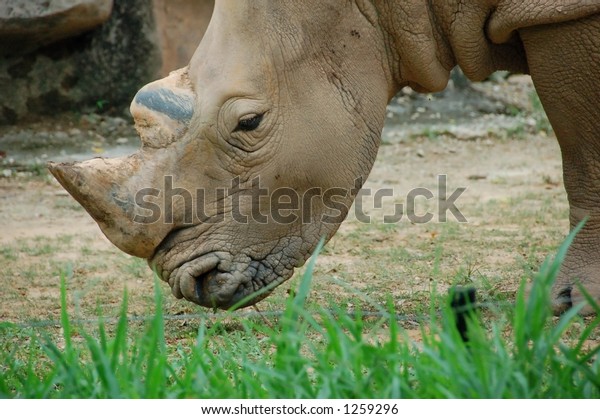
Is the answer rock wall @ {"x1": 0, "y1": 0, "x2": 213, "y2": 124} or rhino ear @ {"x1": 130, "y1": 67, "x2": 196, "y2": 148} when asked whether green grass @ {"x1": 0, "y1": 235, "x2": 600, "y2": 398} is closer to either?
rhino ear @ {"x1": 130, "y1": 67, "x2": 196, "y2": 148}

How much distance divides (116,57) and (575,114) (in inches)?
264

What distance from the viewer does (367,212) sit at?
776 cm

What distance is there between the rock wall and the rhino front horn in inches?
240

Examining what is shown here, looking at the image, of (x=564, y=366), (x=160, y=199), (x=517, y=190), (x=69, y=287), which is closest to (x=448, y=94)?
(x=517, y=190)

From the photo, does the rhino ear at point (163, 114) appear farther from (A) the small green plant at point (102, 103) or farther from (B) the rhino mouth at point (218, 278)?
(A) the small green plant at point (102, 103)

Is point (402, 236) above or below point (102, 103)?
below

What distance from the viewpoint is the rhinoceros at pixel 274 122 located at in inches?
175

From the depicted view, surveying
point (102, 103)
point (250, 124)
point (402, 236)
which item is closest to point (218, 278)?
point (250, 124)

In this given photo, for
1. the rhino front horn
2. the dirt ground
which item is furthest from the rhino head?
the dirt ground

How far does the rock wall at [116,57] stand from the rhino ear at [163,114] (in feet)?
19.9

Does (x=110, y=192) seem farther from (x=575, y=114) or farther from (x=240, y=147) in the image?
(x=575, y=114)

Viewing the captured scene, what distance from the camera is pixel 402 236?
273 inches

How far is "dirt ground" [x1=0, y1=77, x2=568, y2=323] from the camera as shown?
5441 millimetres

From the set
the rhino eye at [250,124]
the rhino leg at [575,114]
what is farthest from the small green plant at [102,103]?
the rhino leg at [575,114]
